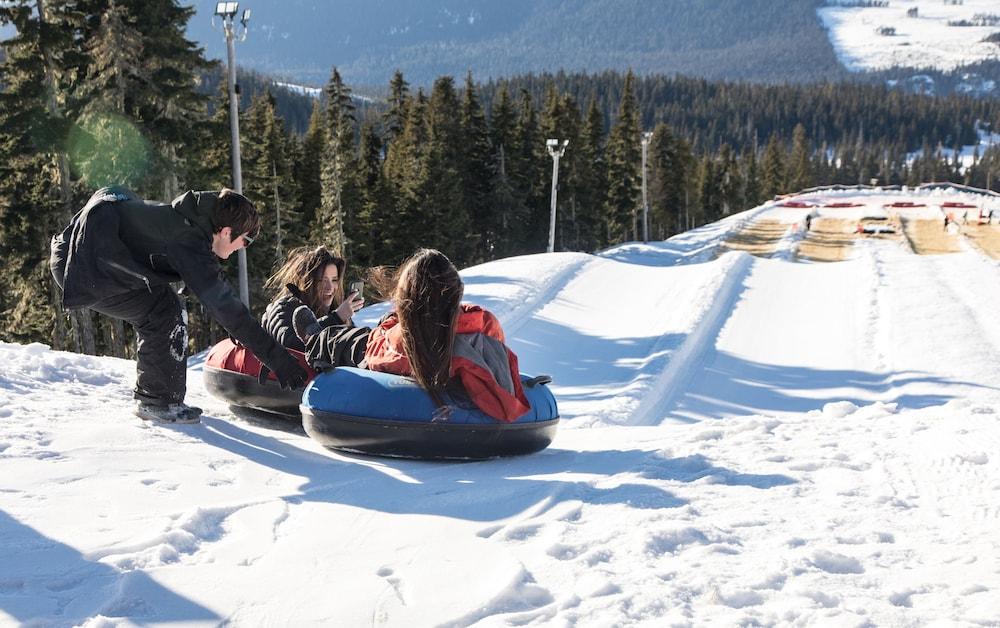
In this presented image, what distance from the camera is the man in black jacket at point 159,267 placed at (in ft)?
16.3

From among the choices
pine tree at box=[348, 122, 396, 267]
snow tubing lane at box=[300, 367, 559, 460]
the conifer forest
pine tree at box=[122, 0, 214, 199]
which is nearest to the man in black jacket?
Answer: snow tubing lane at box=[300, 367, 559, 460]

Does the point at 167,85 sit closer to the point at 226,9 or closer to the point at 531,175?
the point at 226,9

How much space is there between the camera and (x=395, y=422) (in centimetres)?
486

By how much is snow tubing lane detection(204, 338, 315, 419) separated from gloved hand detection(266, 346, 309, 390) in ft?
1.12

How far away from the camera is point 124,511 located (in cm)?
389

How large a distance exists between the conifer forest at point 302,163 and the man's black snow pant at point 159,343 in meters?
4.38

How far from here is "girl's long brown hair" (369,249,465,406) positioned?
463 centimetres

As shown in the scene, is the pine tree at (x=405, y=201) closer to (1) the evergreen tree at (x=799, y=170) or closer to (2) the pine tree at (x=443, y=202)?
(2) the pine tree at (x=443, y=202)

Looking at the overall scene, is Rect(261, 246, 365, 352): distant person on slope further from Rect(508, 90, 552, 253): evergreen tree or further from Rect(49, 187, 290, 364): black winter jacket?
Rect(508, 90, 552, 253): evergreen tree

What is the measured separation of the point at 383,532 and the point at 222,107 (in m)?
34.5

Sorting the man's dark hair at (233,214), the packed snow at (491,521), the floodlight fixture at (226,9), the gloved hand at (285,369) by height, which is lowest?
the packed snow at (491,521)

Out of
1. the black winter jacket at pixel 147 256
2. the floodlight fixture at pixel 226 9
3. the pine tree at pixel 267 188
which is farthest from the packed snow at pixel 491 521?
the pine tree at pixel 267 188

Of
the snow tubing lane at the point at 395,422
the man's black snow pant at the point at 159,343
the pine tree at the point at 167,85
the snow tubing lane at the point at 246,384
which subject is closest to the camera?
the snow tubing lane at the point at 395,422

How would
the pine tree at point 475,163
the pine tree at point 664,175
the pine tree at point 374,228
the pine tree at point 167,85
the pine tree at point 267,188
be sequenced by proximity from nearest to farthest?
1. the pine tree at point 167,85
2. the pine tree at point 267,188
3. the pine tree at point 374,228
4. the pine tree at point 475,163
5. the pine tree at point 664,175
